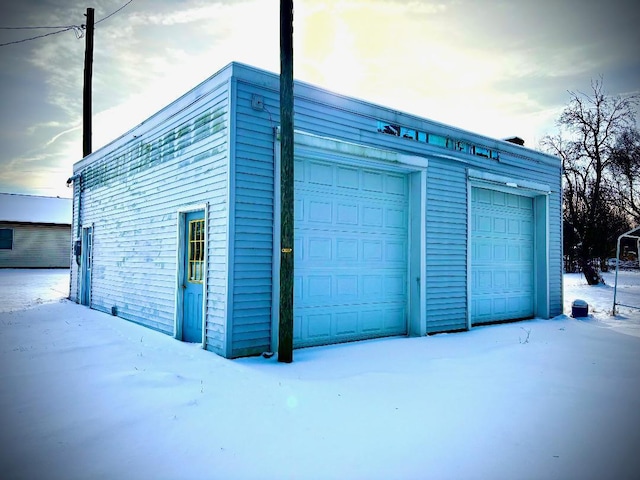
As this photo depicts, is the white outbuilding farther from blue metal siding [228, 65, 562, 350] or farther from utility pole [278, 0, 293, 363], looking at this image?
utility pole [278, 0, 293, 363]

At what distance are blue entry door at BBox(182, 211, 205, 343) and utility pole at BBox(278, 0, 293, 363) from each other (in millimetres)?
2124

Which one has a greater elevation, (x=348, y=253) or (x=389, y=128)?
(x=389, y=128)

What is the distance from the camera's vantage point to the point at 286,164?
5.74 metres

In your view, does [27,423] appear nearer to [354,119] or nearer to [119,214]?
[354,119]

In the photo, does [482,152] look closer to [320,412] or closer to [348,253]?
[348,253]

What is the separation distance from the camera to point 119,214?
10258 mm

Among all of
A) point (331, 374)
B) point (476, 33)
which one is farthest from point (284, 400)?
point (476, 33)

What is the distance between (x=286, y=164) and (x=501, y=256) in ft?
23.8

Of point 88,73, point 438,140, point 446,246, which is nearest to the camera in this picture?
point 446,246

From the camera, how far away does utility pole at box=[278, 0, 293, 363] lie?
18.8 ft

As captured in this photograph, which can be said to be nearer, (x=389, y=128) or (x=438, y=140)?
(x=389, y=128)

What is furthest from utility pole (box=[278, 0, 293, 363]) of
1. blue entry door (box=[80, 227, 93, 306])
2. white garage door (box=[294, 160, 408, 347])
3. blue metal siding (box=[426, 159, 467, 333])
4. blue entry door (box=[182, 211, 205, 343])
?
blue entry door (box=[80, 227, 93, 306])

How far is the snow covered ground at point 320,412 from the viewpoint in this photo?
9.89 ft

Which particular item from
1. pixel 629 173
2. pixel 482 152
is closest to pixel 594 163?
pixel 629 173
